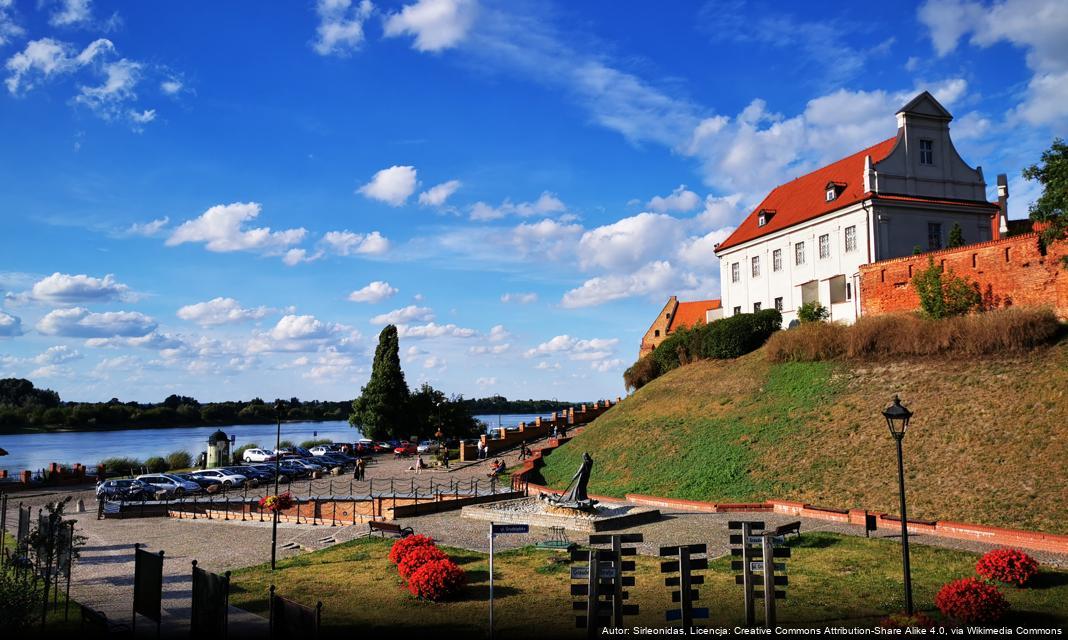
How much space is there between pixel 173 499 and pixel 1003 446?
118 ft

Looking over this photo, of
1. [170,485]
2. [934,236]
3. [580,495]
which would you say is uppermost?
[934,236]

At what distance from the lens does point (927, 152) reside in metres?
43.8

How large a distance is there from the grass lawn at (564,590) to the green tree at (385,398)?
4927 centimetres

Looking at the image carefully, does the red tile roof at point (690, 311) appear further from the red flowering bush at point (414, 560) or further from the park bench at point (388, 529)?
the red flowering bush at point (414, 560)

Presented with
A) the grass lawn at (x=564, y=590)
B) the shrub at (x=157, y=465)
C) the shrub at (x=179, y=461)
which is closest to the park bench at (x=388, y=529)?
the grass lawn at (x=564, y=590)

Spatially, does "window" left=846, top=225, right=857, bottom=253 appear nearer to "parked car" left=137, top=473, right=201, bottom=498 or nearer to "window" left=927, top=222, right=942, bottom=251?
"window" left=927, top=222, right=942, bottom=251

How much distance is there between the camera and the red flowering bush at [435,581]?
16.2 meters

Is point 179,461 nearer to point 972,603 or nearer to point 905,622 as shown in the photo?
point 905,622

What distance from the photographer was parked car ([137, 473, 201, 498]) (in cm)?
3869

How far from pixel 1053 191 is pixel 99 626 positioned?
31.6m

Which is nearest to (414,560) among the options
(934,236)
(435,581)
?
(435,581)

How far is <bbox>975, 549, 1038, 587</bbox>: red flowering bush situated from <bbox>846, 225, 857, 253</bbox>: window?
95.0 ft

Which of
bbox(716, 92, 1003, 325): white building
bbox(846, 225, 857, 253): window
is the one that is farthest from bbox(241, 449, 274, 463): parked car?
bbox(846, 225, 857, 253): window

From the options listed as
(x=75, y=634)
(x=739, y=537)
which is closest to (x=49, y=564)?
(x=75, y=634)
